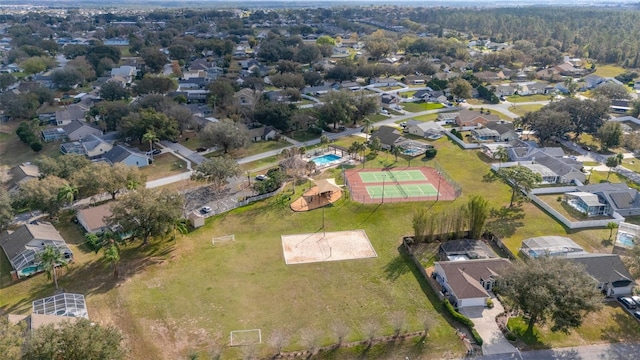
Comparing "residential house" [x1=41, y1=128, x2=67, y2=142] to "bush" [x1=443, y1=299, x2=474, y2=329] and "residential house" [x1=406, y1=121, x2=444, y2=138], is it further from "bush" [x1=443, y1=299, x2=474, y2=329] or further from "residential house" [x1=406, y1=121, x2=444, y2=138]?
"bush" [x1=443, y1=299, x2=474, y2=329]

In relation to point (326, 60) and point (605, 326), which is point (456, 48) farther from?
point (605, 326)

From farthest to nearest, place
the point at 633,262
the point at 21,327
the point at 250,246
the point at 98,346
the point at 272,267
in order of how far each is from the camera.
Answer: the point at 250,246
the point at 272,267
the point at 633,262
the point at 21,327
the point at 98,346

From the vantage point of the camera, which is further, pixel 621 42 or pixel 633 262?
pixel 621 42

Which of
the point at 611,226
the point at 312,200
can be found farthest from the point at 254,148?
the point at 611,226

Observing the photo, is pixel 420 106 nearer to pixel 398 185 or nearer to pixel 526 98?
pixel 526 98

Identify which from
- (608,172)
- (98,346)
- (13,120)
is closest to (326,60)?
(13,120)

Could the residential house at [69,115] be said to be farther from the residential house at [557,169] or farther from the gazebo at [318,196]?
the residential house at [557,169]

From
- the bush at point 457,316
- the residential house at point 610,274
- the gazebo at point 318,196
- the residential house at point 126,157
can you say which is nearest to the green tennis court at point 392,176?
the gazebo at point 318,196

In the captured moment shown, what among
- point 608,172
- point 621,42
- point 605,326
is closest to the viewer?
point 605,326
